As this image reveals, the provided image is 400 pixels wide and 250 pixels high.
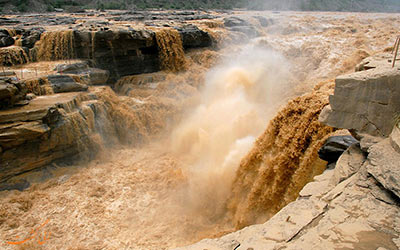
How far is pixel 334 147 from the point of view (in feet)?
11.9

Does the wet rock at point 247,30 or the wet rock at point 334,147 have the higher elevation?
the wet rock at point 247,30

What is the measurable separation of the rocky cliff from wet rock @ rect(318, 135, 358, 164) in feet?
1.10

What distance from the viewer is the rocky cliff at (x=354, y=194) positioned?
2188 millimetres

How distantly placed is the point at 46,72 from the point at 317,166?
7246 mm

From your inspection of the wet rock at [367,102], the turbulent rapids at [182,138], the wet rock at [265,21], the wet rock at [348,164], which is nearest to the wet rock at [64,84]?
the turbulent rapids at [182,138]

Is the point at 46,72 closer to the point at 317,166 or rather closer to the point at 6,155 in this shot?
the point at 6,155

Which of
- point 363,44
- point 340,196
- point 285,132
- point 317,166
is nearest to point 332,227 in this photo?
point 340,196

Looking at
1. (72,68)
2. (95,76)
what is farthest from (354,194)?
(72,68)

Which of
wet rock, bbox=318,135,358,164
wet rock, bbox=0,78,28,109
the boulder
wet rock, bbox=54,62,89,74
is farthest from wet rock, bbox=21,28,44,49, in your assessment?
wet rock, bbox=318,135,358,164

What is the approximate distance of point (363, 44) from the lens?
29.8 feet

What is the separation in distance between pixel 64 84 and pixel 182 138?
3461 millimetres

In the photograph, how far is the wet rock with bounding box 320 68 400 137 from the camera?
109 inches

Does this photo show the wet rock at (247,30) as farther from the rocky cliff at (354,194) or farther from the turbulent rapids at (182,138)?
the rocky cliff at (354,194)

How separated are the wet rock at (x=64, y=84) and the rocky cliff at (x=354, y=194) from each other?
5.88m
